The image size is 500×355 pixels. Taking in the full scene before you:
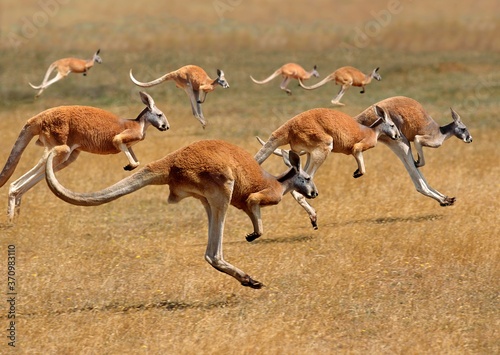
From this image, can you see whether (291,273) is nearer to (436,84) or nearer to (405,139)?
(405,139)

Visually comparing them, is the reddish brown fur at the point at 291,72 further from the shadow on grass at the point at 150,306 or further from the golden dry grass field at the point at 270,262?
the shadow on grass at the point at 150,306

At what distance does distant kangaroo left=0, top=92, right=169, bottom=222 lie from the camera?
10906 millimetres

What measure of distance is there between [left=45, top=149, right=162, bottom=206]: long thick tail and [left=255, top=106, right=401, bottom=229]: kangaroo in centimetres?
307

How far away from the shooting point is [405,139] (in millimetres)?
12477

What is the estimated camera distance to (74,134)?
36.0 ft

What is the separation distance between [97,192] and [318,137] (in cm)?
384

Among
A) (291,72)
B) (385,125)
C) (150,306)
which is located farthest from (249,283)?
(291,72)

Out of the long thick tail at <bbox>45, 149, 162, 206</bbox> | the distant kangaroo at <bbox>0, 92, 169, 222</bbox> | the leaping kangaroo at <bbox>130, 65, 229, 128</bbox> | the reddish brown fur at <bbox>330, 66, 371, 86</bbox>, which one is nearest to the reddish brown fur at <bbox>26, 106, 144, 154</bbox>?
the distant kangaroo at <bbox>0, 92, 169, 222</bbox>

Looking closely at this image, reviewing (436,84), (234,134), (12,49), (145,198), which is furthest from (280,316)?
(12,49)

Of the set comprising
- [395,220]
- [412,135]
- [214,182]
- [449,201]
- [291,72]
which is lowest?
[395,220]

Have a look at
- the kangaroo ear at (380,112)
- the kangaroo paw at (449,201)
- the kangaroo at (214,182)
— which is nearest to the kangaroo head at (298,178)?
the kangaroo at (214,182)

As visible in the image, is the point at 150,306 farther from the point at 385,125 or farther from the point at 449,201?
the point at 449,201

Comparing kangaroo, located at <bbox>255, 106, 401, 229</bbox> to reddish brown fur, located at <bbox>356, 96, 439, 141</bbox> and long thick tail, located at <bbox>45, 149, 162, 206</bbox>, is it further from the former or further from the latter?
long thick tail, located at <bbox>45, 149, 162, 206</bbox>

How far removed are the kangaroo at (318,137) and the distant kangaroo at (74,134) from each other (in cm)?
152
